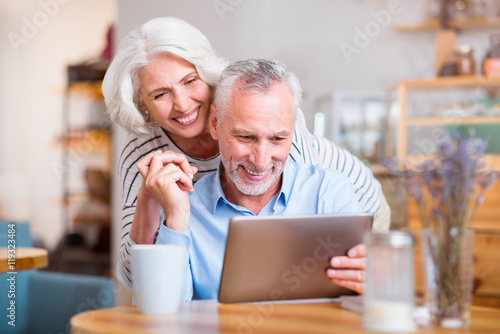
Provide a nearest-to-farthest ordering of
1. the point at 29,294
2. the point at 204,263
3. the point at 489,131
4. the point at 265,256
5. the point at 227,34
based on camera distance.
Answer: the point at 265,256
the point at 204,263
the point at 29,294
the point at 489,131
the point at 227,34

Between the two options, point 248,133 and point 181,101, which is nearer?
point 248,133

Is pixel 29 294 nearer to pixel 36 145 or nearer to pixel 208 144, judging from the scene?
pixel 208 144

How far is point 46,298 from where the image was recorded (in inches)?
86.0

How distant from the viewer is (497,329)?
94cm

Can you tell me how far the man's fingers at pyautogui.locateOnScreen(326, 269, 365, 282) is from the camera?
3.64 ft

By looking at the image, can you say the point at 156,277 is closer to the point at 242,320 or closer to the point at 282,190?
the point at 242,320

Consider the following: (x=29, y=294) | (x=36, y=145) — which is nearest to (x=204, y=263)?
(x=29, y=294)

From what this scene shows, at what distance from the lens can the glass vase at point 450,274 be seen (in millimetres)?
956

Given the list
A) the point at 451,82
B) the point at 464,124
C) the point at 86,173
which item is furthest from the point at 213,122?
the point at 86,173

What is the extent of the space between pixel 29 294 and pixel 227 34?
2.36 m

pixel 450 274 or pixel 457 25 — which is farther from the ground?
pixel 457 25

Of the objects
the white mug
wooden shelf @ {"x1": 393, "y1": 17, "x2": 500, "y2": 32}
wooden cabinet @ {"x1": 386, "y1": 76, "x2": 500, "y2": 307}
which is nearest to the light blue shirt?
the white mug

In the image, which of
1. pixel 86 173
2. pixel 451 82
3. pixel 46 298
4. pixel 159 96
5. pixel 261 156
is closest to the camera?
pixel 261 156

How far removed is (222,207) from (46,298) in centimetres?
102
